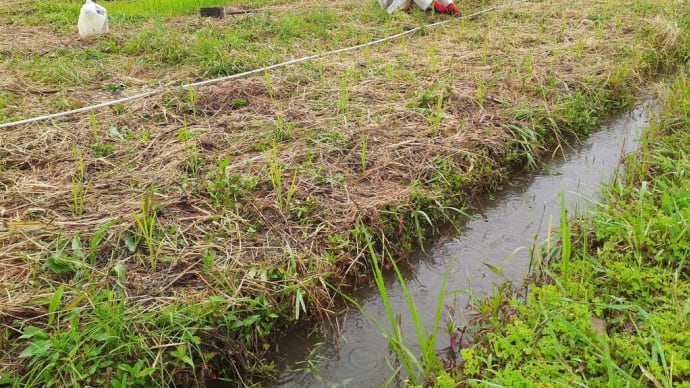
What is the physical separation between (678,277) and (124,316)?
206cm

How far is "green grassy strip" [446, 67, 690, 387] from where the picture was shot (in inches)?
61.8

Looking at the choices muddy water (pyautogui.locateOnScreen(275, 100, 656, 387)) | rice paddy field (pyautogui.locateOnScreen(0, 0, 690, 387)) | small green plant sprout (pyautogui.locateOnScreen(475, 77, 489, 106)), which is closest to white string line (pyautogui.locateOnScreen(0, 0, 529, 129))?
rice paddy field (pyautogui.locateOnScreen(0, 0, 690, 387))

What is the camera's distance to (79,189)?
98.6 inches

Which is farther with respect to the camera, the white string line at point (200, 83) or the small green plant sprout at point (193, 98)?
the small green plant sprout at point (193, 98)

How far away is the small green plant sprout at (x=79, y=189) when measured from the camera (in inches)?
95.0

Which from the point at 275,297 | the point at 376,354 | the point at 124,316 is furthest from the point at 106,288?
the point at 376,354

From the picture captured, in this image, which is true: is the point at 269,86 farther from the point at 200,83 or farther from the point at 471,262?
the point at 471,262

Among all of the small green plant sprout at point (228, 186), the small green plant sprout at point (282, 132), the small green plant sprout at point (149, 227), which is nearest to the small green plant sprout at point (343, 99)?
the small green plant sprout at point (282, 132)

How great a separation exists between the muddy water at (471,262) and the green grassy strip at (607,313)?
25 cm

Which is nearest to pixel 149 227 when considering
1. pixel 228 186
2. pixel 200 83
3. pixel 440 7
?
pixel 228 186

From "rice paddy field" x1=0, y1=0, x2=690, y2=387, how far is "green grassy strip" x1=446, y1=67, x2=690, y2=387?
1 centimetres

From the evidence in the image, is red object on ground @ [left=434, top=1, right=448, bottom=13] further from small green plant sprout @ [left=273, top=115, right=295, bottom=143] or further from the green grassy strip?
the green grassy strip

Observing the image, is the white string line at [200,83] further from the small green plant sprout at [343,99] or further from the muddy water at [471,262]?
the muddy water at [471,262]

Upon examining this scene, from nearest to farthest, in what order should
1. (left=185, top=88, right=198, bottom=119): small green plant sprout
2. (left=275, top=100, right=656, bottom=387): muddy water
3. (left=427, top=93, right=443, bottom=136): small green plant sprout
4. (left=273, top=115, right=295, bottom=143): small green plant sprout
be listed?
(left=275, top=100, right=656, bottom=387): muddy water → (left=273, top=115, right=295, bottom=143): small green plant sprout → (left=427, top=93, right=443, bottom=136): small green plant sprout → (left=185, top=88, right=198, bottom=119): small green plant sprout
